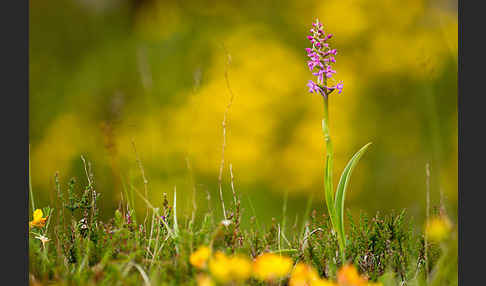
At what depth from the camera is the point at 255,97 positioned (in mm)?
4219

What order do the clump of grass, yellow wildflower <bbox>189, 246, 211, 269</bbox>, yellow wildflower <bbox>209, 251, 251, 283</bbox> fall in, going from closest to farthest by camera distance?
1. yellow wildflower <bbox>209, 251, 251, 283</bbox>
2. yellow wildflower <bbox>189, 246, 211, 269</bbox>
3. the clump of grass

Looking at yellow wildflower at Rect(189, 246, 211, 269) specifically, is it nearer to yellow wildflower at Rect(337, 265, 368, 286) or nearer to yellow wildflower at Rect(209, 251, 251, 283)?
yellow wildflower at Rect(209, 251, 251, 283)

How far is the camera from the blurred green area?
3902mm

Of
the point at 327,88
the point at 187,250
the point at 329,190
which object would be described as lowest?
the point at 187,250

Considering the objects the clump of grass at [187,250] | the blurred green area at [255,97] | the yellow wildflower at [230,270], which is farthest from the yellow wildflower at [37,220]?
the blurred green area at [255,97]

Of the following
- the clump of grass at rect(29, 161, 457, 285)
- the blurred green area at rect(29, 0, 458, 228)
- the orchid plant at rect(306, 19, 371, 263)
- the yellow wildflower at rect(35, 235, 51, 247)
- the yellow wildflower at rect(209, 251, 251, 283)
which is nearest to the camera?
the yellow wildflower at rect(209, 251, 251, 283)

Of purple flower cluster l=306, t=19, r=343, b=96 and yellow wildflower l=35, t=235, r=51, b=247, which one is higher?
purple flower cluster l=306, t=19, r=343, b=96

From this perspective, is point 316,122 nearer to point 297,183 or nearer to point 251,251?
point 297,183

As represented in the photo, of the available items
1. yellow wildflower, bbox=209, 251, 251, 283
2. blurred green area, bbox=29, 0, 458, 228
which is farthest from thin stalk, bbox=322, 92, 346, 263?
blurred green area, bbox=29, 0, 458, 228

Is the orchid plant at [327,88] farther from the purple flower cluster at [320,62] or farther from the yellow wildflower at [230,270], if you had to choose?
the yellow wildflower at [230,270]

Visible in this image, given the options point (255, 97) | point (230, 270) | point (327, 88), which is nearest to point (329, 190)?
point (327, 88)

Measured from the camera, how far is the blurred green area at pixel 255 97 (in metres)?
3.90

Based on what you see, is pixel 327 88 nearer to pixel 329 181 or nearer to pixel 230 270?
pixel 329 181

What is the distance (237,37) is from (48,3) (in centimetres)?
176
